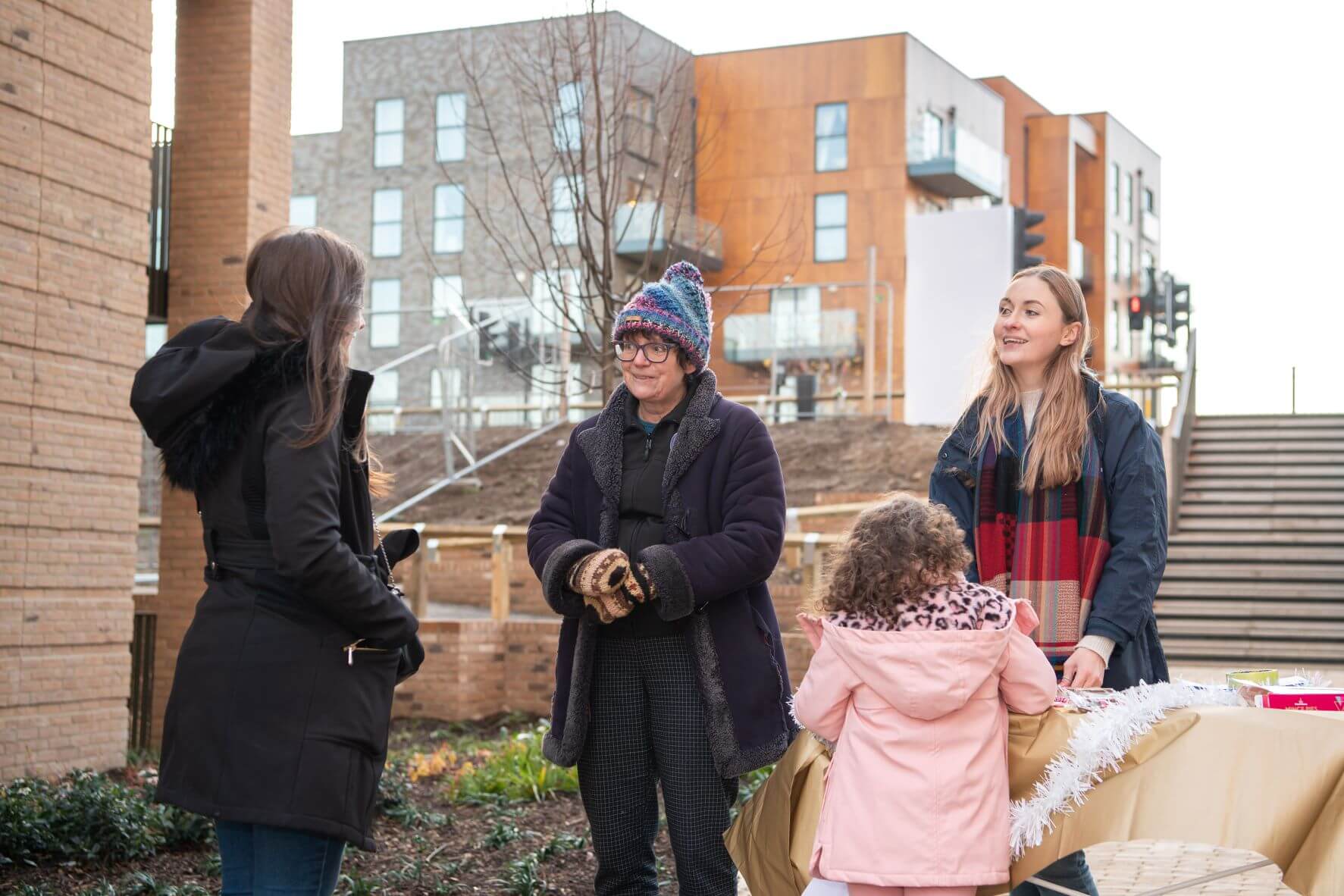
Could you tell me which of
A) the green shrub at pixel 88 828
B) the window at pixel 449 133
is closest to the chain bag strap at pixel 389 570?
the green shrub at pixel 88 828

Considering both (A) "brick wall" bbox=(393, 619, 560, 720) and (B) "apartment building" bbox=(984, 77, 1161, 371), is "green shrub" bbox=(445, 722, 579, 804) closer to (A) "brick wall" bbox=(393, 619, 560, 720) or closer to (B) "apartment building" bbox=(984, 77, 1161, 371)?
(A) "brick wall" bbox=(393, 619, 560, 720)

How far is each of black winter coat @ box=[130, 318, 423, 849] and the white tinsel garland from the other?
159cm

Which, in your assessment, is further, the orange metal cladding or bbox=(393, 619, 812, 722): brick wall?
the orange metal cladding

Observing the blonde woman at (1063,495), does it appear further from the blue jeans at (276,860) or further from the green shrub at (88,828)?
the green shrub at (88,828)

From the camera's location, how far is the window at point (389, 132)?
38312 millimetres

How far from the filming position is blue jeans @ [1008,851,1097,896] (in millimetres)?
4223

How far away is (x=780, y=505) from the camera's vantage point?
4.28 m

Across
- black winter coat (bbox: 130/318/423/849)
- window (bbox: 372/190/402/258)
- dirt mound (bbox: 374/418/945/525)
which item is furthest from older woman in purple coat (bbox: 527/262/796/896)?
Answer: window (bbox: 372/190/402/258)

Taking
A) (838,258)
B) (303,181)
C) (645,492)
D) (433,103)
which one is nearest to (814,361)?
(838,258)

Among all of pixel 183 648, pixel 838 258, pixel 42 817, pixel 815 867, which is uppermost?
pixel 838 258

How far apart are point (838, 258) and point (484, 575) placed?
22774 mm

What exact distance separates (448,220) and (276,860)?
35.1 meters

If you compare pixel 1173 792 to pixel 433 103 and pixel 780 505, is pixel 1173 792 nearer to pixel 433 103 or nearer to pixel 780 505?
pixel 780 505

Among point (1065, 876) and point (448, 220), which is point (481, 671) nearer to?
point (1065, 876)
